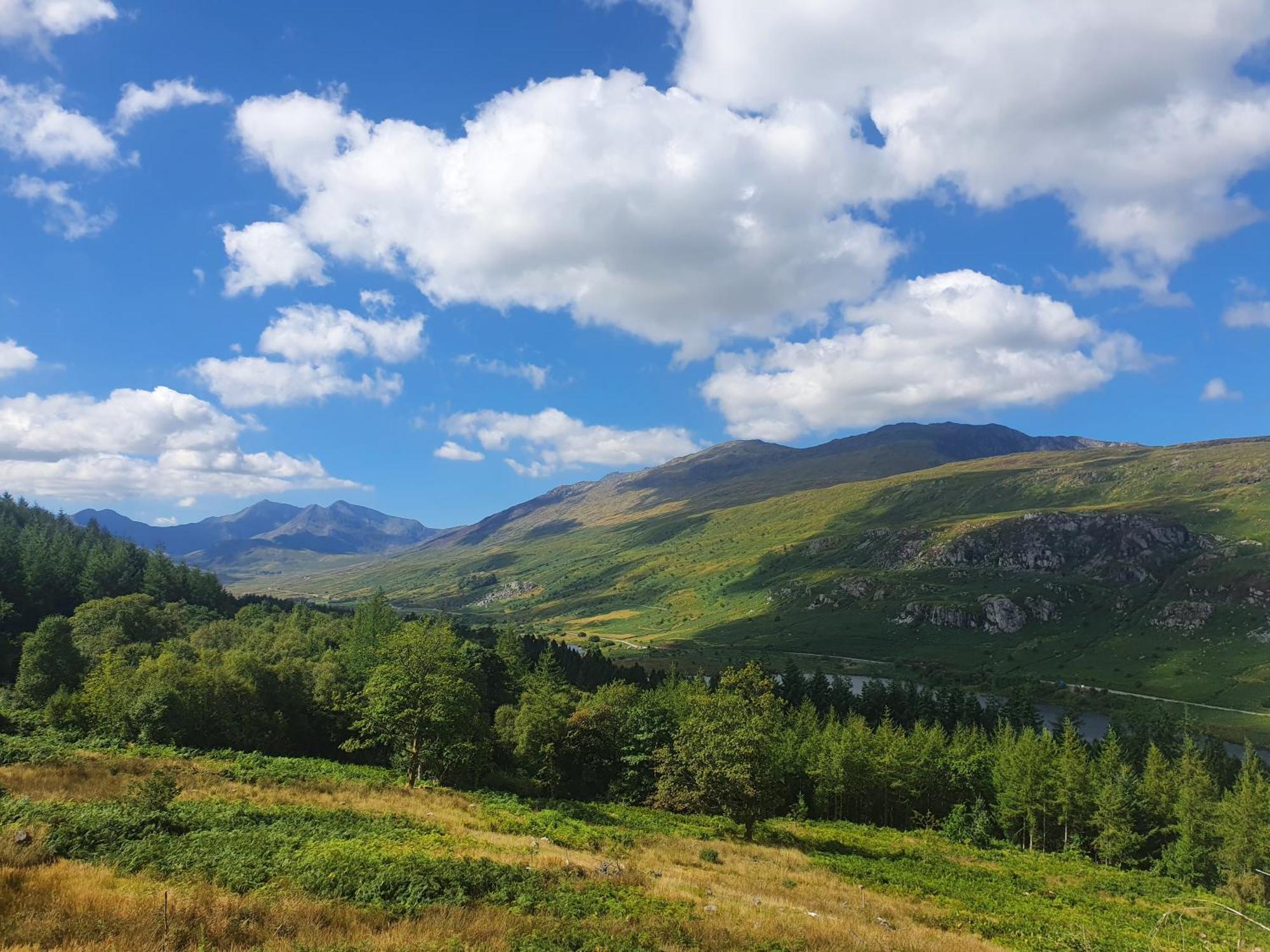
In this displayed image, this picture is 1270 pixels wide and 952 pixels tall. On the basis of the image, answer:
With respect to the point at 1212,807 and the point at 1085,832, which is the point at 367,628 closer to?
the point at 1085,832

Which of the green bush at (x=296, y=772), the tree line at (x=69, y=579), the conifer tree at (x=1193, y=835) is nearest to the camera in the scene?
the green bush at (x=296, y=772)

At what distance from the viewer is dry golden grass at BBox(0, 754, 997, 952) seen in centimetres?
1476

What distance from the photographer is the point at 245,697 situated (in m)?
69.6

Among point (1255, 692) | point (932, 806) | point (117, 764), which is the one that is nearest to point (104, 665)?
point (117, 764)

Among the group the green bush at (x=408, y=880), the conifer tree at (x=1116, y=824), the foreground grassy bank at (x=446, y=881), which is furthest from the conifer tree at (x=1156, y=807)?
the green bush at (x=408, y=880)

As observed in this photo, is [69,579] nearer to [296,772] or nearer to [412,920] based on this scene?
[296,772]

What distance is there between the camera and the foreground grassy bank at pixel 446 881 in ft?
52.0

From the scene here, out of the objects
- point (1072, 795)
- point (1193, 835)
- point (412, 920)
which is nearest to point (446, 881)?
point (412, 920)

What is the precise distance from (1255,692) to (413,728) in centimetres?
23533

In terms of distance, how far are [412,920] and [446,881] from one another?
11.9 feet

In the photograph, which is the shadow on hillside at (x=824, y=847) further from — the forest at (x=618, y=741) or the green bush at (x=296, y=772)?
the green bush at (x=296, y=772)

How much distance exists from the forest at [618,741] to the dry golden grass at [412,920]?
30.6 ft

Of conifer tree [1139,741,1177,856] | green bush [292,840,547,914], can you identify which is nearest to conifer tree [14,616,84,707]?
green bush [292,840,547,914]

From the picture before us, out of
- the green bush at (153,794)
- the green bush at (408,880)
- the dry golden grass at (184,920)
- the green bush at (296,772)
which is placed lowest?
the green bush at (296,772)
